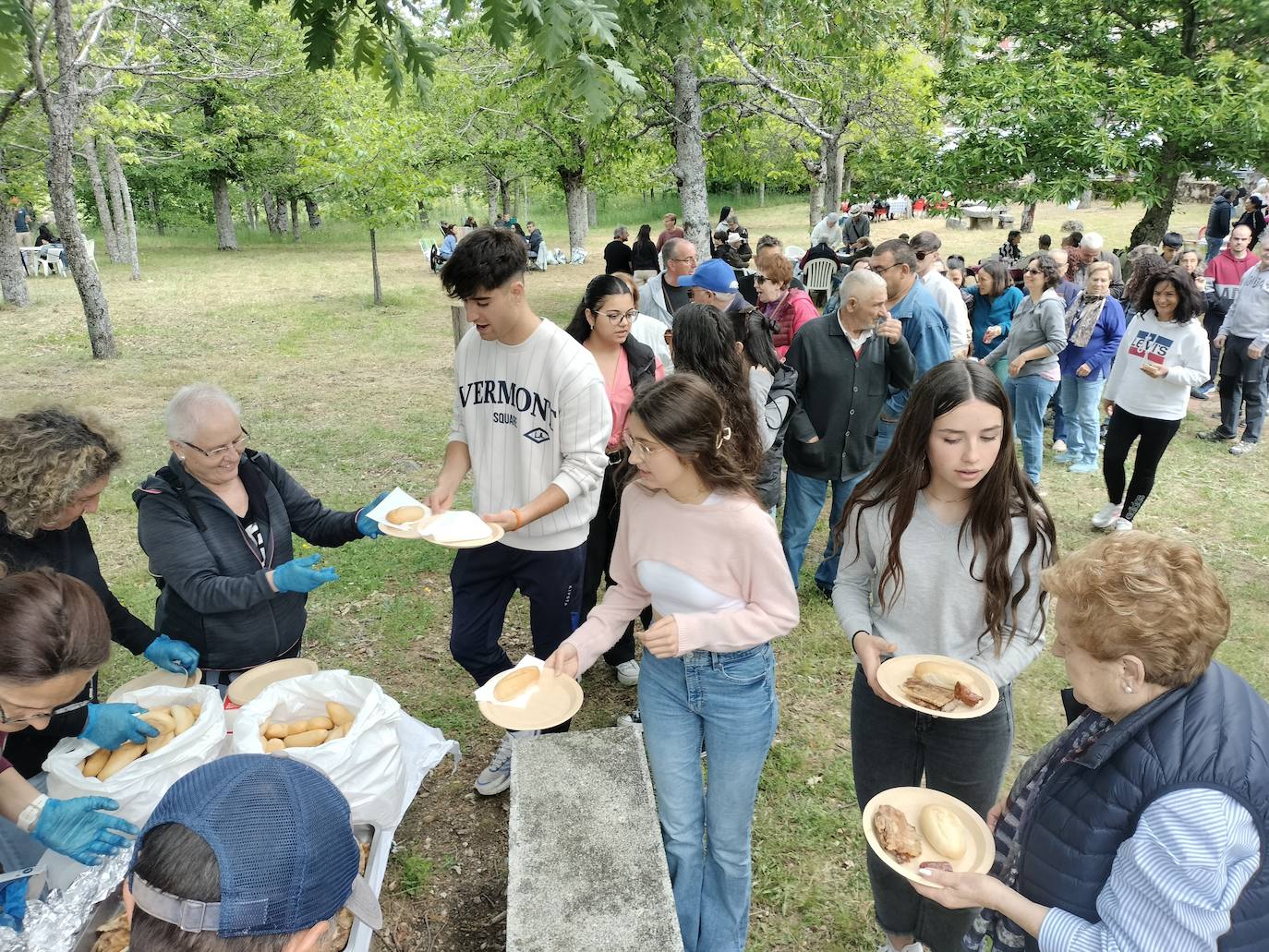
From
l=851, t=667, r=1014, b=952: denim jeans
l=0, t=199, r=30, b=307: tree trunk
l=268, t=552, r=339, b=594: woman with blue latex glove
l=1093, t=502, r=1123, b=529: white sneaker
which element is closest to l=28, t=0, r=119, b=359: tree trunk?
l=0, t=199, r=30, b=307: tree trunk

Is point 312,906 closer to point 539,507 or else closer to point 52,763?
point 52,763

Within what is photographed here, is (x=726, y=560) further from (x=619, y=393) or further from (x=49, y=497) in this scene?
(x=49, y=497)

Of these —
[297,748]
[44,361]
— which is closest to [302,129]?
[44,361]

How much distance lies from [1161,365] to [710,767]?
4.87 metres

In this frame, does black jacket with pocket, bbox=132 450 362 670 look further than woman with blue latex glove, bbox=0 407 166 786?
Yes

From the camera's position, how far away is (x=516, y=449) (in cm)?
325

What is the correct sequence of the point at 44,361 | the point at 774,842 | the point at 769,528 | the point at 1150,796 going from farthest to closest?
1. the point at 44,361
2. the point at 774,842
3. the point at 769,528
4. the point at 1150,796

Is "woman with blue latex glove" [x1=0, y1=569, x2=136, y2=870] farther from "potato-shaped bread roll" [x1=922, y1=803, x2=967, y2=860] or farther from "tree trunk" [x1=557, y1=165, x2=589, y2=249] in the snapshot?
"tree trunk" [x1=557, y1=165, x2=589, y2=249]

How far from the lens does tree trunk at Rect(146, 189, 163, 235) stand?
116 ft

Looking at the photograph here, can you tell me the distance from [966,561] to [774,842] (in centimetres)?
171

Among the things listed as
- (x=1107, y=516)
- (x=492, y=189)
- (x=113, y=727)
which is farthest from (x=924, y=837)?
(x=492, y=189)

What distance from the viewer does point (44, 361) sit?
11.4 meters

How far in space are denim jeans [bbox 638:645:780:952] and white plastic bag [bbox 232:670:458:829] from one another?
89cm

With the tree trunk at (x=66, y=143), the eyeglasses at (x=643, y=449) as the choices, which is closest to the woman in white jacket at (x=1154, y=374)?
the eyeglasses at (x=643, y=449)
